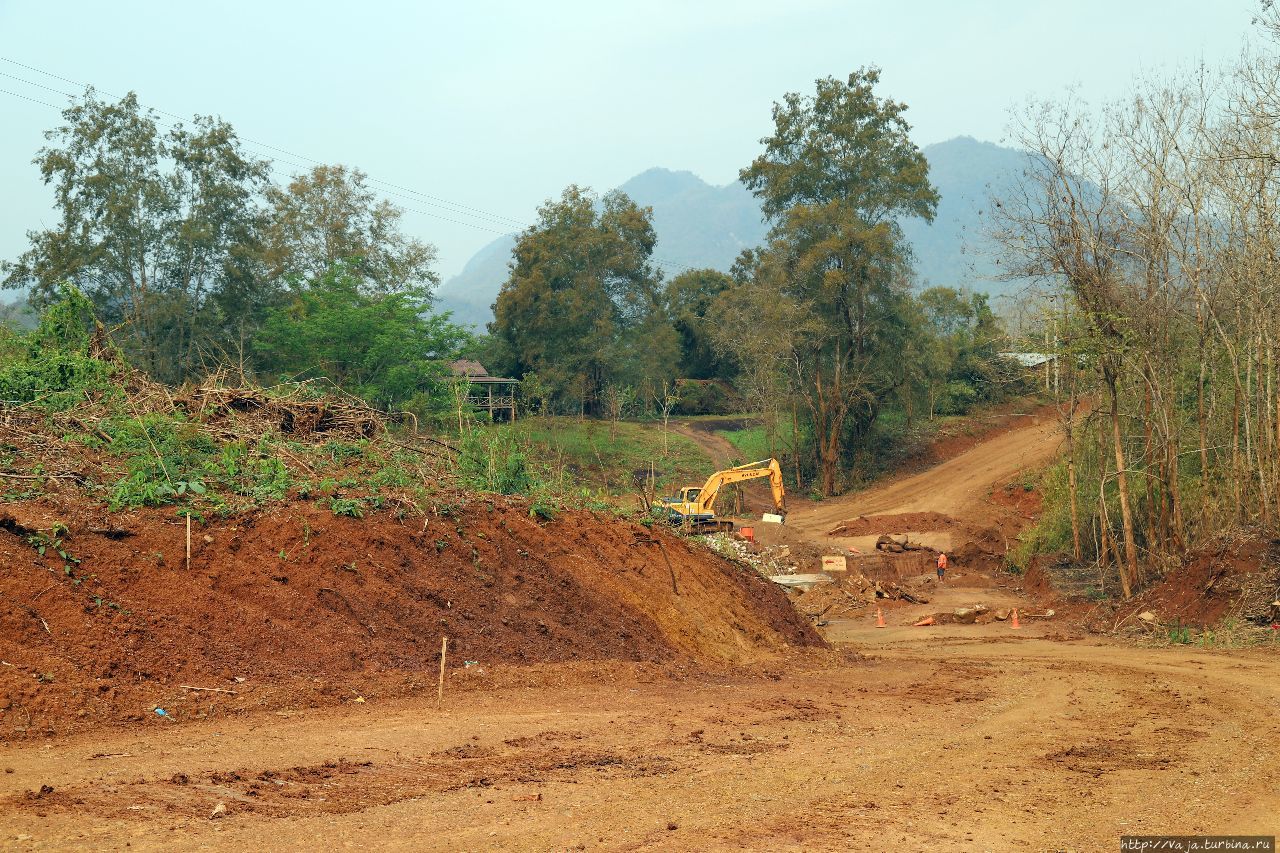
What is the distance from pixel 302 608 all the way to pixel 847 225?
3434 cm

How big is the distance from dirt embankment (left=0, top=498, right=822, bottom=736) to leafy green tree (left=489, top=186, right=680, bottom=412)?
3625 centimetres

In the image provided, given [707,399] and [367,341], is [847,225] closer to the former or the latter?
[367,341]

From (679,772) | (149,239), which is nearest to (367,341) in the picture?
(149,239)

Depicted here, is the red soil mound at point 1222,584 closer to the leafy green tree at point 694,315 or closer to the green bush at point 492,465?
the green bush at point 492,465

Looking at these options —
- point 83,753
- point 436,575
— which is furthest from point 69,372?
point 83,753

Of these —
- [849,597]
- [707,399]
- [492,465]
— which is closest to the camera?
[492,465]

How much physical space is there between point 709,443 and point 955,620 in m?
32.4

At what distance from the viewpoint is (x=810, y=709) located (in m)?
11.2

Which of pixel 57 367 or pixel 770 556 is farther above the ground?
pixel 57 367

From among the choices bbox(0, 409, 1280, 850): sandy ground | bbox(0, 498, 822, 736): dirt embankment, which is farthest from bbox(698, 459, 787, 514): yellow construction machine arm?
bbox(0, 409, 1280, 850): sandy ground

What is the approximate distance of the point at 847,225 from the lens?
41375mm

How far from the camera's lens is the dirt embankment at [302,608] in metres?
9.09

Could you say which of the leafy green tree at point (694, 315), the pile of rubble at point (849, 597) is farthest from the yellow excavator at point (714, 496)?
the leafy green tree at point (694, 315)

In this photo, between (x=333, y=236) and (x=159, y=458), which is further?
(x=333, y=236)
